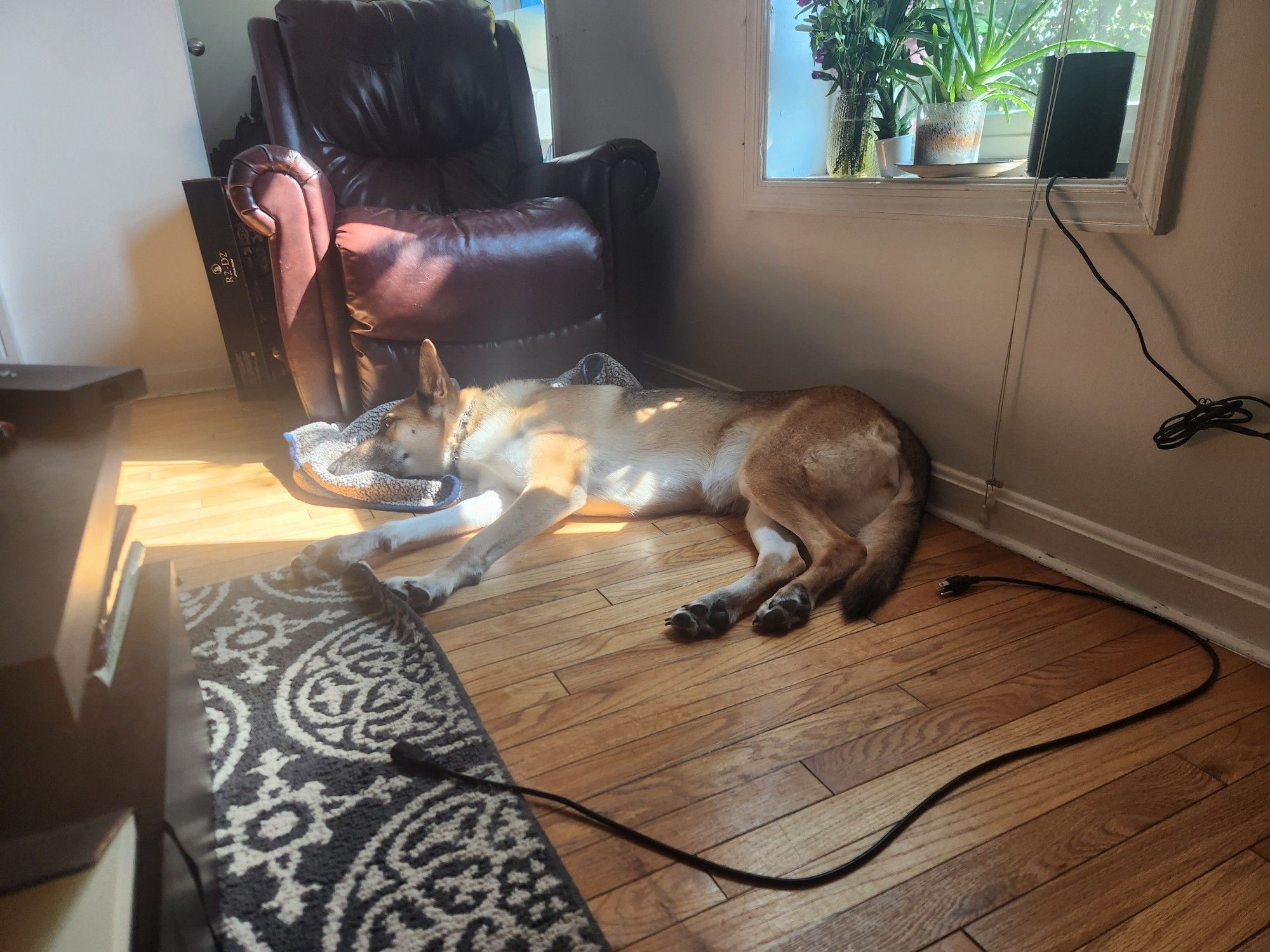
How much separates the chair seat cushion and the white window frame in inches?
27.2

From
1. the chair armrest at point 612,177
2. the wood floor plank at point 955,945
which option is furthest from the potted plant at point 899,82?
the wood floor plank at point 955,945

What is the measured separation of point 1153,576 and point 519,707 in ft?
4.48

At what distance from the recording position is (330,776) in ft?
4.02

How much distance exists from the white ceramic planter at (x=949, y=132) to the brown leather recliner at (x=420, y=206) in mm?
1197

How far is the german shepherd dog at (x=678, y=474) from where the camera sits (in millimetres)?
1737

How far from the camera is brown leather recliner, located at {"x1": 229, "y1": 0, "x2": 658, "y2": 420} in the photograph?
2.58 m

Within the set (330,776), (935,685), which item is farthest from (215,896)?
(935,685)

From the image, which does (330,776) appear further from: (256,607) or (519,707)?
(256,607)

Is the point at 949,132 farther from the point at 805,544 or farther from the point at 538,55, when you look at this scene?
the point at 538,55

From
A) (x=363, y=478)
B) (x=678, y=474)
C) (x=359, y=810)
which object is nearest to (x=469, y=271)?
(x=363, y=478)

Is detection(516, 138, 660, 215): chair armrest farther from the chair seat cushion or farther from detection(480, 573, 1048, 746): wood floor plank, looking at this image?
detection(480, 573, 1048, 746): wood floor plank

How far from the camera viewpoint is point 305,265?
101 inches

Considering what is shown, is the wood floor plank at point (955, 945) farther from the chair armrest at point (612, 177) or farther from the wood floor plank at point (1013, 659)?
the chair armrest at point (612, 177)

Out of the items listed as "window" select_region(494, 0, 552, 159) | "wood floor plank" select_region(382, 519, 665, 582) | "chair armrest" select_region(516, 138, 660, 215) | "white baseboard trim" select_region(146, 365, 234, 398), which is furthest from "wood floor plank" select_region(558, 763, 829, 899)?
"window" select_region(494, 0, 552, 159)
